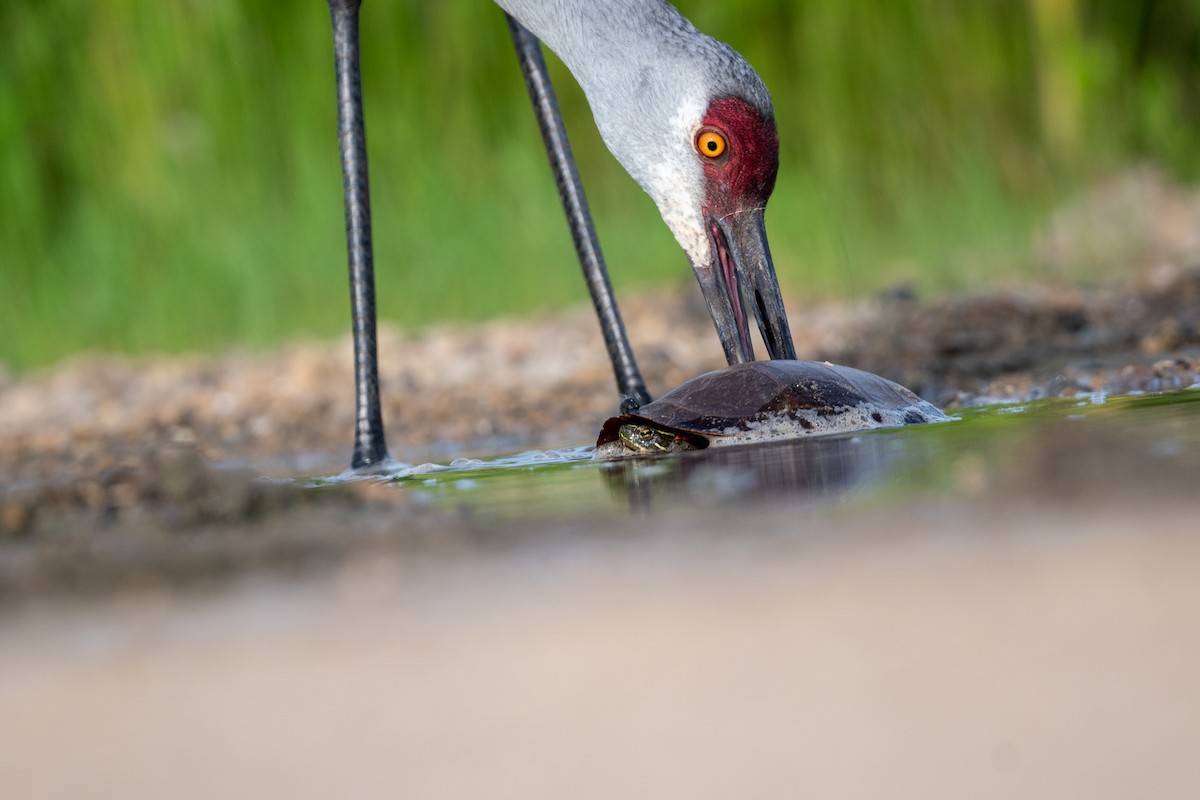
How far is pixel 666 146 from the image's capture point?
2936 millimetres

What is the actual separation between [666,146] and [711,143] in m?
0.13

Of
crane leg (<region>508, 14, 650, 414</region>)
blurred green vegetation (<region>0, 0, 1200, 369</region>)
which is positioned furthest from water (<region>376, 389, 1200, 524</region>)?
blurred green vegetation (<region>0, 0, 1200, 369</region>)

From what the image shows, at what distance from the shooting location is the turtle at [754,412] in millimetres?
2490

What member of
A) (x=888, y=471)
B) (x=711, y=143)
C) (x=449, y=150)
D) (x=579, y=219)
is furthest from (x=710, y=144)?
(x=449, y=150)

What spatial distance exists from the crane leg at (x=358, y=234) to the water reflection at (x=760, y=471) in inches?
30.8

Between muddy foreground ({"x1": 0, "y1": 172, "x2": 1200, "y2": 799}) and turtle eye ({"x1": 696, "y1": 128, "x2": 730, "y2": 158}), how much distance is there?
1.01m

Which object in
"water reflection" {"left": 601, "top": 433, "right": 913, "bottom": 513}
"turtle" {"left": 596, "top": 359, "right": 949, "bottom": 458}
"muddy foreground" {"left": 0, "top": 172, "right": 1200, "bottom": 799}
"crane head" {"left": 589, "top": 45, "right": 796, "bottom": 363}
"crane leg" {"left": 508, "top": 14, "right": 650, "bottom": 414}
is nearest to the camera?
"muddy foreground" {"left": 0, "top": 172, "right": 1200, "bottom": 799}

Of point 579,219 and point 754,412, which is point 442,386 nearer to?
point 579,219

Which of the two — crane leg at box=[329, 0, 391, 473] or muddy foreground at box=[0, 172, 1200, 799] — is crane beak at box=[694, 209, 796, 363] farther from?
muddy foreground at box=[0, 172, 1200, 799]

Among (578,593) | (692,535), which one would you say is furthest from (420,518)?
(578,593)

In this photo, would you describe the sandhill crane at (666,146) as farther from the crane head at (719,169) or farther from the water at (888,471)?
the water at (888,471)

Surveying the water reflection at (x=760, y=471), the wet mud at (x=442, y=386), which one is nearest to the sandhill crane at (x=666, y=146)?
the wet mud at (x=442, y=386)

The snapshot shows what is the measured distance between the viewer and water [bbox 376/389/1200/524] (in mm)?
1537

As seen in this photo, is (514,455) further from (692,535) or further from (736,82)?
(692,535)
